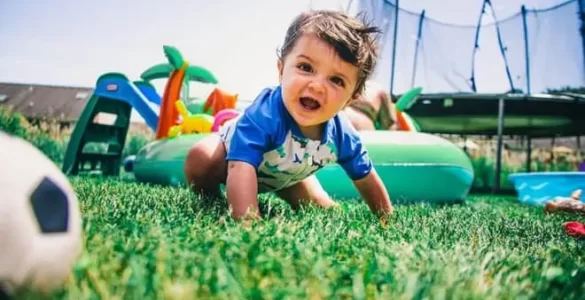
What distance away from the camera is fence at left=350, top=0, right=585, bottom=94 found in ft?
29.5

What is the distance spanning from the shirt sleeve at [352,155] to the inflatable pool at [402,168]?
1367mm

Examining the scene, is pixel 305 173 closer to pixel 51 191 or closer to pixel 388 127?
pixel 51 191

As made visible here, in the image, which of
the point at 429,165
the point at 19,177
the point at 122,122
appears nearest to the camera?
the point at 19,177

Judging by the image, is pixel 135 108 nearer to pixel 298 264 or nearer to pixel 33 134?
pixel 33 134

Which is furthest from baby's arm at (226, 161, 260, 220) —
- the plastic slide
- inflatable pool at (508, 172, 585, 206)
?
inflatable pool at (508, 172, 585, 206)

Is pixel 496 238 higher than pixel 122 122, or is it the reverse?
pixel 122 122

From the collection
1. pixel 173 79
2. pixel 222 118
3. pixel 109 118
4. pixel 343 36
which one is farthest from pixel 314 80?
pixel 109 118

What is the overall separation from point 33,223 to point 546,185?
4355 mm

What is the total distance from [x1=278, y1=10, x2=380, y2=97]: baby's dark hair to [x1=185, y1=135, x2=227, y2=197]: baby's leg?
16.8 inches

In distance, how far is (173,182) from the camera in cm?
367

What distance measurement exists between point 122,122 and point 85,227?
14.5 feet

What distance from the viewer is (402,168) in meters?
3.54

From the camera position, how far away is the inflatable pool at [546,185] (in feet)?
13.5

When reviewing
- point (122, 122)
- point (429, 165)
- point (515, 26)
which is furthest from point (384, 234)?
point (515, 26)
